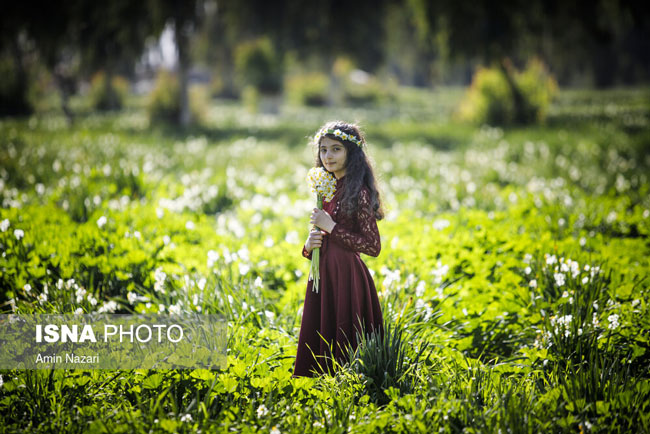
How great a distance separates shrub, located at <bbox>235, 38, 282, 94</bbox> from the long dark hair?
948 inches

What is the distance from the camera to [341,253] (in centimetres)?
288

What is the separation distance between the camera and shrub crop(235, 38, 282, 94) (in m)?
25.3

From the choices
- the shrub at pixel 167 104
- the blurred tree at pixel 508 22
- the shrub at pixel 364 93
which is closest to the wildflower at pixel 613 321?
the blurred tree at pixel 508 22

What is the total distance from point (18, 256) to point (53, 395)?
2.13 m

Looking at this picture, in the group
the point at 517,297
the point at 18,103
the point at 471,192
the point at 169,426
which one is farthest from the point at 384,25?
the point at 169,426

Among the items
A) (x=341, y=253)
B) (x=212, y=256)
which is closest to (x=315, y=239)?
(x=341, y=253)

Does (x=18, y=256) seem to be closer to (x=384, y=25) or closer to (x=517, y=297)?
(x=517, y=297)

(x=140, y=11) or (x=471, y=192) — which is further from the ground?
(x=140, y=11)

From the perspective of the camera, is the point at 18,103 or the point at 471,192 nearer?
the point at 471,192

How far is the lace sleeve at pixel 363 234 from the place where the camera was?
2.78 m

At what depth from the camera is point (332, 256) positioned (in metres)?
2.88

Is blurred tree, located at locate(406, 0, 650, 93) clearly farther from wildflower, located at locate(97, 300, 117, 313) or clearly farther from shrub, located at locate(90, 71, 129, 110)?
shrub, located at locate(90, 71, 129, 110)

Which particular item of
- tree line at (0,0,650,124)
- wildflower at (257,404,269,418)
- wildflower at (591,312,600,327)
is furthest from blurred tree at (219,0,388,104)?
wildflower at (257,404,269,418)

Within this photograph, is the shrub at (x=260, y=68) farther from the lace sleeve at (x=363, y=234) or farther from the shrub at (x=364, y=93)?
the lace sleeve at (x=363, y=234)
